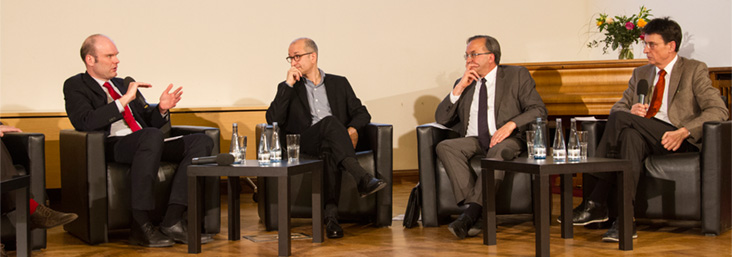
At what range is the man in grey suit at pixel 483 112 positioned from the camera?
12.8ft

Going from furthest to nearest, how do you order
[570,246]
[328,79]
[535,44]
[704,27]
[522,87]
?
1. [535,44]
2. [704,27]
3. [328,79]
4. [522,87]
5. [570,246]

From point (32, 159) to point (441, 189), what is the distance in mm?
2039

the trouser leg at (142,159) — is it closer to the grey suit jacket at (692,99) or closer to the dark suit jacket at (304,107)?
the dark suit jacket at (304,107)

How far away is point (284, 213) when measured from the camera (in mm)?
3279

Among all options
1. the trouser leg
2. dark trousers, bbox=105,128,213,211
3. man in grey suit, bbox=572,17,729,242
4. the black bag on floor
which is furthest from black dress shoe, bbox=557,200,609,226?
the trouser leg

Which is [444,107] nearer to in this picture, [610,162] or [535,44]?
[610,162]

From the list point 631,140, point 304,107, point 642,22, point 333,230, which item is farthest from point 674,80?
point 304,107

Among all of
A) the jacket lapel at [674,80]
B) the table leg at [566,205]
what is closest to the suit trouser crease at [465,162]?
the table leg at [566,205]

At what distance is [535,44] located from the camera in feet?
21.0

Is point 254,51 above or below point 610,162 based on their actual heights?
above

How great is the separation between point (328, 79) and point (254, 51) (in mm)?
1485

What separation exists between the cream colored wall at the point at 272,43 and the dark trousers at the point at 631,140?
2.48 metres

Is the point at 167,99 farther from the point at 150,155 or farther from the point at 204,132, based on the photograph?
the point at 150,155

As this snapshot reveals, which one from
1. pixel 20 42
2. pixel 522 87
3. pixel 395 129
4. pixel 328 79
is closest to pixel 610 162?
pixel 522 87
